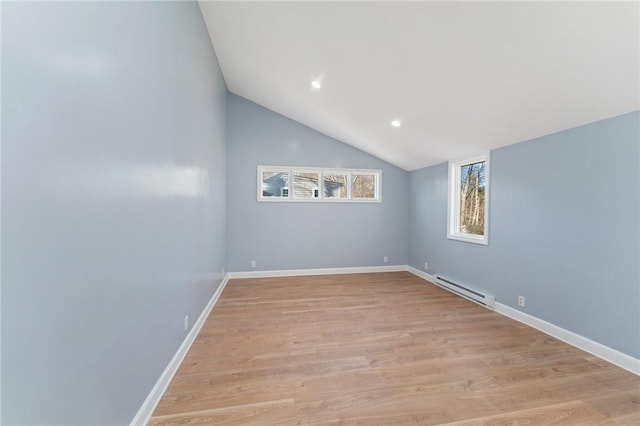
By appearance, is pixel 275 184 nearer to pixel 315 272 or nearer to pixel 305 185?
pixel 305 185

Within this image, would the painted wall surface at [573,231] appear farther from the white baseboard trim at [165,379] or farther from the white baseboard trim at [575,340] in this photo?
the white baseboard trim at [165,379]

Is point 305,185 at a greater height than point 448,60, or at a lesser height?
lesser

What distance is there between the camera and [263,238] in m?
4.67

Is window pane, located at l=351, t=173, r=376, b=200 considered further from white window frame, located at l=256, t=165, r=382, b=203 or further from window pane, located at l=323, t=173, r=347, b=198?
window pane, located at l=323, t=173, r=347, b=198

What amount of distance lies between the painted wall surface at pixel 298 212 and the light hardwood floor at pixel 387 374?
1661 millimetres

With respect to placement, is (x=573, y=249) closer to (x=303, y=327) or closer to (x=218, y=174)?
(x=303, y=327)

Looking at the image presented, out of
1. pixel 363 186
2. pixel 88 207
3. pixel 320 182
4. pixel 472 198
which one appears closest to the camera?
pixel 88 207

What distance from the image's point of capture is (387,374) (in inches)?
75.4

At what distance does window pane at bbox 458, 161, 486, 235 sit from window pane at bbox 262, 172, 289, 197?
3.03 m

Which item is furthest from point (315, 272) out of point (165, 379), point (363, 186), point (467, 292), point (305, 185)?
point (165, 379)

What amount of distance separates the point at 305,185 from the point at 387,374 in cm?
356

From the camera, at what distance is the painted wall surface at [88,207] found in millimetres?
710

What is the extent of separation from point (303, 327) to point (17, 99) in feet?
8.59

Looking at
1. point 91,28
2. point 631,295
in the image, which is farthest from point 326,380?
point 631,295
